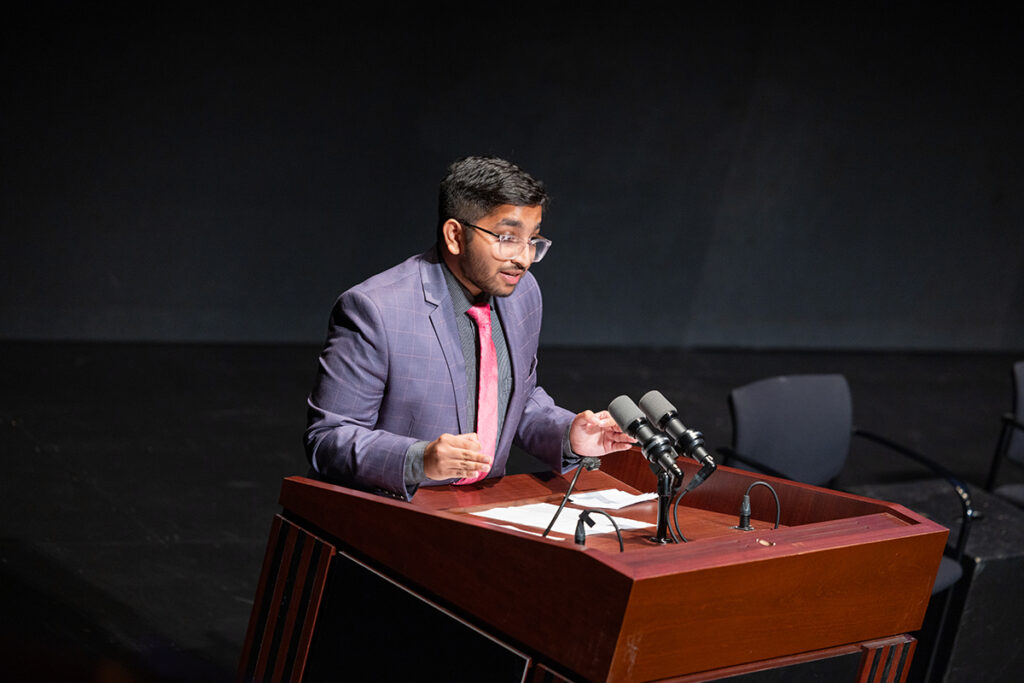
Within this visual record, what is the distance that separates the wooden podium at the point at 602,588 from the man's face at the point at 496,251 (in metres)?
0.44

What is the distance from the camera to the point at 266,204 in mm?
6789

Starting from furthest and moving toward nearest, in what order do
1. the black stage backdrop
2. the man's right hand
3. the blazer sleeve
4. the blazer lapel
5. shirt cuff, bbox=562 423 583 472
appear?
the black stage backdrop < shirt cuff, bbox=562 423 583 472 < the blazer lapel < the blazer sleeve < the man's right hand

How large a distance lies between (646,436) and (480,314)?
538 millimetres

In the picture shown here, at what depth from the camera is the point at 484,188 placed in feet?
7.66

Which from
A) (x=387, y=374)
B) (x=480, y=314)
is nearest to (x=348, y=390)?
(x=387, y=374)

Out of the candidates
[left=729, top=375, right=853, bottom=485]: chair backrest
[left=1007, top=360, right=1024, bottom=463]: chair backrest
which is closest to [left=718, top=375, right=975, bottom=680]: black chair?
[left=729, top=375, right=853, bottom=485]: chair backrest

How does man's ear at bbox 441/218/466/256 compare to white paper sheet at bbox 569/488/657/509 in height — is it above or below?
above

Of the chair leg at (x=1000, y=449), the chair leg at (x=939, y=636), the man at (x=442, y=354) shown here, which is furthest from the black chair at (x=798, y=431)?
the man at (x=442, y=354)

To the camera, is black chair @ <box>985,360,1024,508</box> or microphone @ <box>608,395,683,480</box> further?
black chair @ <box>985,360,1024,508</box>

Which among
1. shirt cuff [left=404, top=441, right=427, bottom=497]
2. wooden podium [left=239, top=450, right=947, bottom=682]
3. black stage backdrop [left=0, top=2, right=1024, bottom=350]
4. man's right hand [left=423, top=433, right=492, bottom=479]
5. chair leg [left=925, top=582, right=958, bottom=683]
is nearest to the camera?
wooden podium [left=239, top=450, right=947, bottom=682]

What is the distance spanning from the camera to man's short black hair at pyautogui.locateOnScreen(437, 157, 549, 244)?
2.33 meters

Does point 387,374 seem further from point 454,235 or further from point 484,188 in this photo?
point 484,188

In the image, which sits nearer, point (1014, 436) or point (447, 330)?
point (447, 330)

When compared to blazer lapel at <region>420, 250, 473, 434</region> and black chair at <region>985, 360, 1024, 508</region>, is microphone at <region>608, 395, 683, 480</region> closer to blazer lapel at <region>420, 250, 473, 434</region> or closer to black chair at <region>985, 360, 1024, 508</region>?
blazer lapel at <region>420, 250, 473, 434</region>
